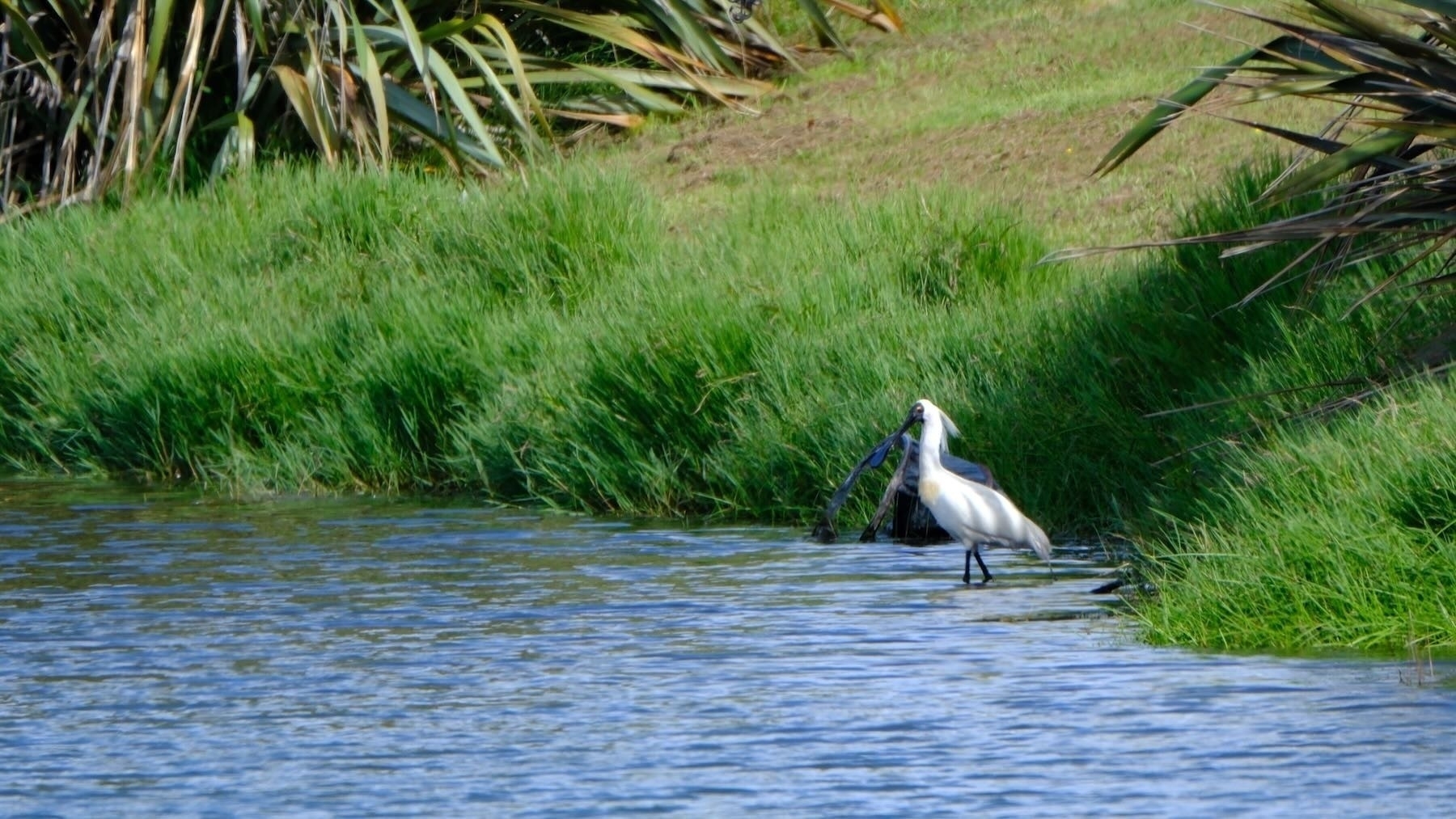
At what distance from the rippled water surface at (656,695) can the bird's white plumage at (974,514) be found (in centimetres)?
18

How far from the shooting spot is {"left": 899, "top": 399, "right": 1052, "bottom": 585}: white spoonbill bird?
27.8ft

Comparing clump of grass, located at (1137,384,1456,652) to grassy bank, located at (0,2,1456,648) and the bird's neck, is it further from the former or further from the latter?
the bird's neck

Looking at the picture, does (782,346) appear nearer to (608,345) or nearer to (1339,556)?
(608,345)

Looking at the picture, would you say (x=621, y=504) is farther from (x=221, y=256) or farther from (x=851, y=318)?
(x=221, y=256)

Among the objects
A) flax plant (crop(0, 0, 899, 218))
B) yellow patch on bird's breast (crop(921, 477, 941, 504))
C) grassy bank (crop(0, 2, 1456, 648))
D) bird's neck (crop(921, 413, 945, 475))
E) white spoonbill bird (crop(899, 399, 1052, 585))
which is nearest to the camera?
grassy bank (crop(0, 2, 1456, 648))

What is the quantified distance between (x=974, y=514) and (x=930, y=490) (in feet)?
0.73

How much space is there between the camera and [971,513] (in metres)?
8.49

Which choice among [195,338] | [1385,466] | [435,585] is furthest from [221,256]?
[1385,466]

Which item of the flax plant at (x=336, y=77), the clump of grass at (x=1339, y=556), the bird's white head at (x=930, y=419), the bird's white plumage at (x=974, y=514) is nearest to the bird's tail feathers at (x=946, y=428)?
the bird's white head at (x=930, y=419)

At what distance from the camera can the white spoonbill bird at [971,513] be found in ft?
27.8

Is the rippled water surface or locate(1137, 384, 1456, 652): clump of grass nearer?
the rippled water surface

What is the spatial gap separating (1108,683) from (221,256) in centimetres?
867

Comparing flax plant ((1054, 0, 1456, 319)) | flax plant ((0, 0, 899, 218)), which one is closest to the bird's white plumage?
flax plant ((1054, 0, 1456, 319))

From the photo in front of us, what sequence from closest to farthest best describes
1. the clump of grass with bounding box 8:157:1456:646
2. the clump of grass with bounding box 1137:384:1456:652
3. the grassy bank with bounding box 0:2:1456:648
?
the clump of grass with bounding box 1137:384:1456:652
the grassy bank with bounding box 0:2:1456:648
the clump of grass with bounding box 8:157:1456:646
